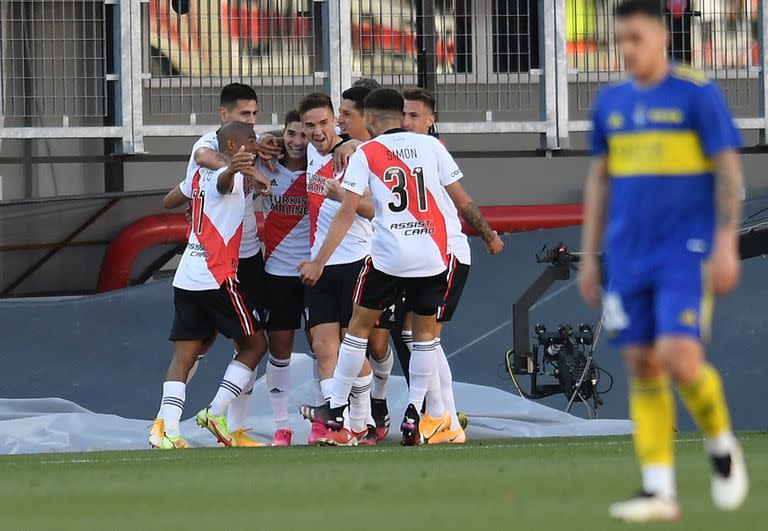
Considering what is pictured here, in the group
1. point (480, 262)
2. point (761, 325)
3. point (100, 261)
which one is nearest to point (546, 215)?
point (480, 262)

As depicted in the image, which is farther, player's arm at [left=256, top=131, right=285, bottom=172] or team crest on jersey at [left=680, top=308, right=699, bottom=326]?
player's arm at [left=256, top=131, right=285, bottom=172]

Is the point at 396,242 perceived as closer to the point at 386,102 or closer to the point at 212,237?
the point at 386,102

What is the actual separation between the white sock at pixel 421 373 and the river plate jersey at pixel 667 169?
4363mm

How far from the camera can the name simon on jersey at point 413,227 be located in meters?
8.66

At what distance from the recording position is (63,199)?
47.2 ft

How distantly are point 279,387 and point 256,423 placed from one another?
103 centimetres

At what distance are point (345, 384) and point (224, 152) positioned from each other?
5.15 ft

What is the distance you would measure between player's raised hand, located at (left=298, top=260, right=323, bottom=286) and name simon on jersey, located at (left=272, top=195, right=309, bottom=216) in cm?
100

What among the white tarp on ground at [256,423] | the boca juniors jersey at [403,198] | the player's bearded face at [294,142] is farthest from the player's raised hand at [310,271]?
the white tarp on ground at [256,423]

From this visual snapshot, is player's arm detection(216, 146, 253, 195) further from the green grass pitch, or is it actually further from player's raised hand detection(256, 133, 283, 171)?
the green grass pitch

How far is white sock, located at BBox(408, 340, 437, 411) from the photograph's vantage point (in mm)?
8844

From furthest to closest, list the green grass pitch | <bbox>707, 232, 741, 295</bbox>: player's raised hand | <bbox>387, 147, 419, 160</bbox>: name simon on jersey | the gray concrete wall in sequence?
the gray concrete wall, <bbox>387, 147, 419, 160</bbox>: name simon on jersey, the green grass pitch, <bbox>707, 232, 741, 295</bbox>: player's raised hand

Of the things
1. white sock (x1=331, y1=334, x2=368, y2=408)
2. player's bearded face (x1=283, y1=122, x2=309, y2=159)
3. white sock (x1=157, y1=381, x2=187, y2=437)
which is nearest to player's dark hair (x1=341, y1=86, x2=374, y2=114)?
player's bearded face (x1=283, y1=122, x2=309, y2=159)

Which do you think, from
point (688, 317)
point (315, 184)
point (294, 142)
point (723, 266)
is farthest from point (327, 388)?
point (723, 266)
